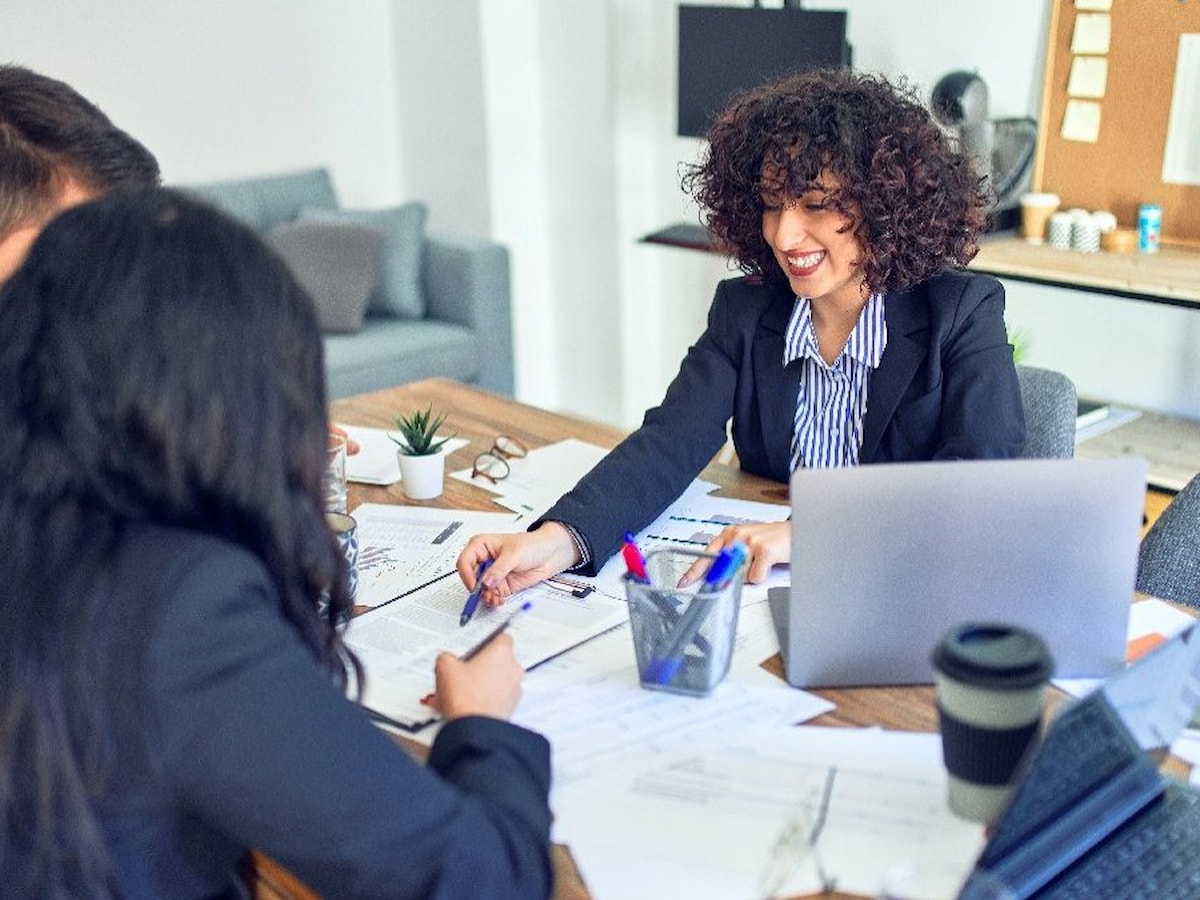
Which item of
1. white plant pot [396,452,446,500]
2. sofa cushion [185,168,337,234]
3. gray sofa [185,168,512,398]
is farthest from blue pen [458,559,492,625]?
sofa cushion [185,168,337,234]

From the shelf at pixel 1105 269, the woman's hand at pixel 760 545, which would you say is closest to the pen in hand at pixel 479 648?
the woman's hand at pixel 760 545

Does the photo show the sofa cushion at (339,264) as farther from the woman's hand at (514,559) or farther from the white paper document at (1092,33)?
the woman's hand at (514,559)

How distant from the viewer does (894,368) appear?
167 cm

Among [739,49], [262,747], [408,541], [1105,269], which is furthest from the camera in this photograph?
[739,49]

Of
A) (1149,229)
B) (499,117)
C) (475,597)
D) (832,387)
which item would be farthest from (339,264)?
(475,597)

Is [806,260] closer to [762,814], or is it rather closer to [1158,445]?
[762,814]

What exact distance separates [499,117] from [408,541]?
2.77 meters

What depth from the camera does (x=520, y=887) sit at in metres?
0.88

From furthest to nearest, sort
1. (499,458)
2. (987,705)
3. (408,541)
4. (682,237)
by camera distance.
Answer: (682,237) < (499,458) < (408,541) < (987,705)

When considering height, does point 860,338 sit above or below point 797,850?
above

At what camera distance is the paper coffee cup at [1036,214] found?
3182 mm

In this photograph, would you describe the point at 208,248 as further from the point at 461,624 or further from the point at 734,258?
the point at 734,258

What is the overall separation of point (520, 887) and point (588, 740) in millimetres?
236

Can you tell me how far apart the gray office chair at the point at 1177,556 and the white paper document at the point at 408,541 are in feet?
2.40
